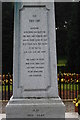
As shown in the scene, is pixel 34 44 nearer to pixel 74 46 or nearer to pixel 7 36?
pixel 74 46

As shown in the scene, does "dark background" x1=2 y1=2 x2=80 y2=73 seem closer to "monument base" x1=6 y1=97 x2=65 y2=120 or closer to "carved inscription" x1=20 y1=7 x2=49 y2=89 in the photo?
"carved inscription" x1=20 y1=7 x2=49 y2=89

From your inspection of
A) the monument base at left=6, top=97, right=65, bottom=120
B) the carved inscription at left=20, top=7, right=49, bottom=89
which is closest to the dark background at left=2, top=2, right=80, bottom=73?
the carved inscription at left=20, top=7, right=49, bottom=89

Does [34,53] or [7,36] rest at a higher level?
[7,36]

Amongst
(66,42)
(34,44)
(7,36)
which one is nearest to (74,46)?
(66,42)

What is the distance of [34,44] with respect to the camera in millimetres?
6605

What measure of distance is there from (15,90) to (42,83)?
0.60 metres

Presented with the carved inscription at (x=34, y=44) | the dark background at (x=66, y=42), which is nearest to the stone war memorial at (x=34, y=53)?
the carved inscription at (x=34, y=44)

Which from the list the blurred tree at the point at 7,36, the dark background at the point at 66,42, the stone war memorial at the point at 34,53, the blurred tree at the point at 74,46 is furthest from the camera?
the blurred tree at the point at 7,36

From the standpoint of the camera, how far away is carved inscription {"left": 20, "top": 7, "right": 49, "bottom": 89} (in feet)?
21.5

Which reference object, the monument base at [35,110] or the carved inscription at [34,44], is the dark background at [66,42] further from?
the monument base at [35,110]

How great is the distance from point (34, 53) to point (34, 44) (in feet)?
0.65

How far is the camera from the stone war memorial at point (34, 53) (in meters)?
6.54

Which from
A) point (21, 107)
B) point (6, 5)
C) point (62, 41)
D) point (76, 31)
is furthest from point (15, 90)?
point (62, 41)

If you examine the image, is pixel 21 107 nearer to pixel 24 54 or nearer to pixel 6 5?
pixel 24 54
